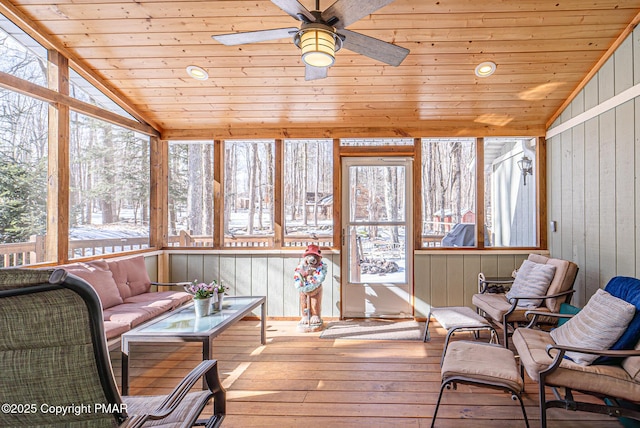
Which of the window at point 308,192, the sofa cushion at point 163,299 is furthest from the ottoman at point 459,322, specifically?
the sofa cushion at point 163,299

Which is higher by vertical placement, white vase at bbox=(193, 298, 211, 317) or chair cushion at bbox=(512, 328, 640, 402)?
white vase at bbox=(193, 298, 211, 317)

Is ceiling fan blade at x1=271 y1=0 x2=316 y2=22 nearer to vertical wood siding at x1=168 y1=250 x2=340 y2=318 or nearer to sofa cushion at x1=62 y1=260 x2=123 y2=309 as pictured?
sofa cushion at x1=62 y1=260 x2=123 y2=309

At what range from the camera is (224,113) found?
456 cm

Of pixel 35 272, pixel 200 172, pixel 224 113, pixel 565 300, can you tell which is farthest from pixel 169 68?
pixel 565 300

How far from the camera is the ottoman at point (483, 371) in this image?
215 centimetres

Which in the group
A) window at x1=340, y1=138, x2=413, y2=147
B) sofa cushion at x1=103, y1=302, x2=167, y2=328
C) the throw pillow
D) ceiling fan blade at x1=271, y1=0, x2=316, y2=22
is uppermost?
ceiling fan blade at x1=271, y1=0, x2=316, y2=22

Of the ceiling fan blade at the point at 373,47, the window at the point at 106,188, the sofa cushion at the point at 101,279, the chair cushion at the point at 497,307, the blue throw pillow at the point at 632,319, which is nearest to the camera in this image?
the blue throw pillow at the point at 632,319

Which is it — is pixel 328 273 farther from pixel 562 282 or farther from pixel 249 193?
pixel 562 282

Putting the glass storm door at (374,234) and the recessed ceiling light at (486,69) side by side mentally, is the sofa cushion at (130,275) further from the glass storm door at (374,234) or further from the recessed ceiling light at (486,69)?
the recessed ceiling light at (486,69)

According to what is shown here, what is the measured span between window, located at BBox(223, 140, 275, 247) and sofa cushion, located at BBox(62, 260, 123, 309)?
164 cm

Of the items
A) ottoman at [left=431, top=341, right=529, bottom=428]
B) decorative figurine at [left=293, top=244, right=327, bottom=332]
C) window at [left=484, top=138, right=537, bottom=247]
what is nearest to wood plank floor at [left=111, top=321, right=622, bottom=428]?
decorative figurine at [left=293, top=244, right=327, bottom=332]

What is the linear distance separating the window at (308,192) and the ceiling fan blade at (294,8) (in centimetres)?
278

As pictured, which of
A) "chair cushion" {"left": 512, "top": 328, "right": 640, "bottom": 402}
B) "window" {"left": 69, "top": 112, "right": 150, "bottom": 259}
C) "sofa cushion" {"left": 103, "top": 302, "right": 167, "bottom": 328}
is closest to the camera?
"chair cushion" {"left": 512, "top": 328, "right": 640, "bottom": 402}

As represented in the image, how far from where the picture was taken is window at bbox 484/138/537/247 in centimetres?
479
